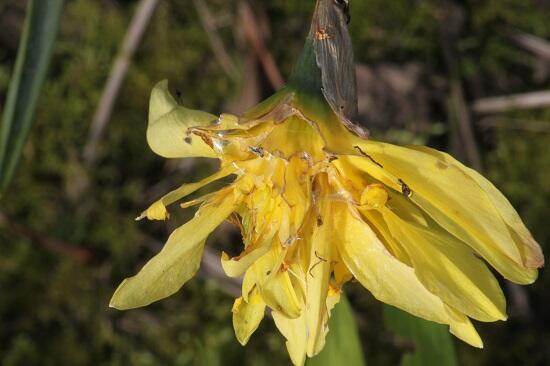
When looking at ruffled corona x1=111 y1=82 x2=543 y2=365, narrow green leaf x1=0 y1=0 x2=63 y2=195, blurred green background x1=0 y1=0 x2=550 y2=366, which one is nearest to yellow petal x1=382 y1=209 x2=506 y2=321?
ruffled corona x1=111 y1=82 x2=543 y2=365

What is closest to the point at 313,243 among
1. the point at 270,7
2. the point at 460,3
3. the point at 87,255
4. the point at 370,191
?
the point at 370,191

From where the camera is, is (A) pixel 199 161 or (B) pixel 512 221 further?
(A) pixel 199 161

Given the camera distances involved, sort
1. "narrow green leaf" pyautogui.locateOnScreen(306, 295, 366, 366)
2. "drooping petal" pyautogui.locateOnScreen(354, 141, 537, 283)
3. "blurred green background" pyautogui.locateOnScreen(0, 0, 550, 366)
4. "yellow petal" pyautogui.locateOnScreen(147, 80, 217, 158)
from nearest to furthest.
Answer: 1. "drooping petal" pyautogui.locateOnScreen(354, 141, 537, 283)
2. "yellow petal" pyautogui.locateOnScreen(147, 80, 217, 158)
3. "narrow green leaf" pyautogui.locateOnScreen(306, 295, 366, 366)
4. "blurred green background" pyautogui.locateOnScreen(0, 0, 550, 366)

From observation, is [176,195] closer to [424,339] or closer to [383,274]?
[383,274]

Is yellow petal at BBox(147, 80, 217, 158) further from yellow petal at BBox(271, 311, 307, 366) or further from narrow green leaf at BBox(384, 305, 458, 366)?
narrow green leaf at BBox(384, 305, 458, 366)

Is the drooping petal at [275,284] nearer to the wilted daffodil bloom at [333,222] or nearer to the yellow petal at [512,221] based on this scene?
the wilted daffodil bloom at [333,222]

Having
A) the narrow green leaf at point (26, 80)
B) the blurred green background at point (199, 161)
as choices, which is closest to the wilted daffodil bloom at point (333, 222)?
the narrow green leaf at point (26, 80)

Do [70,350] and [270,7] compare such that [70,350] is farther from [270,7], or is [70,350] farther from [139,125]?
[270,7]

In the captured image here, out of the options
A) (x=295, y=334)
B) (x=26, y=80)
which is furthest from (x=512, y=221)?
(x=26, y=80)
